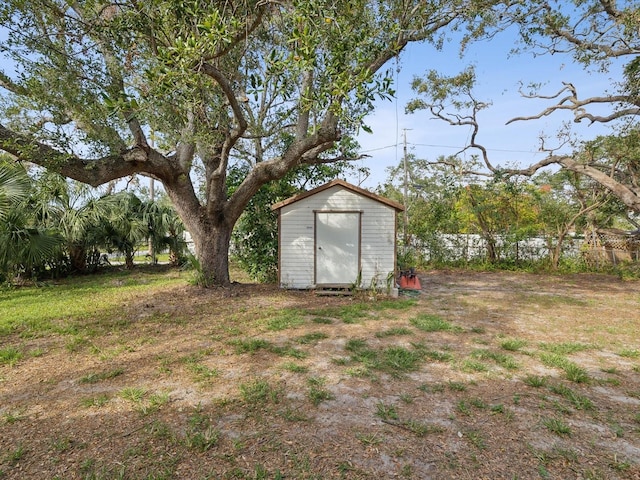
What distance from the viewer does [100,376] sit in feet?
11.1

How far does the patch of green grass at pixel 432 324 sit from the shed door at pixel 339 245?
2338 millimetres

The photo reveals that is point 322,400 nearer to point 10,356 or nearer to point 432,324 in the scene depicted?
point 432,324

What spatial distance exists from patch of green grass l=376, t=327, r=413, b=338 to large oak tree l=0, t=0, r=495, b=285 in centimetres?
283

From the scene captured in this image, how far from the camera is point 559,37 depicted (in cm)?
880

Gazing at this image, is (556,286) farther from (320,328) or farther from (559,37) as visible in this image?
(320,328)

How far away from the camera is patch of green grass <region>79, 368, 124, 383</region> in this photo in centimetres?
330

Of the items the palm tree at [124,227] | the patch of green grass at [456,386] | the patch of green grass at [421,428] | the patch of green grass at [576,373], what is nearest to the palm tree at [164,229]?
the palm tree at [124,227]

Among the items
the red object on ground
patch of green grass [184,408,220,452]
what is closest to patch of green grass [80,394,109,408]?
patch of green grass [184,408,220,452]

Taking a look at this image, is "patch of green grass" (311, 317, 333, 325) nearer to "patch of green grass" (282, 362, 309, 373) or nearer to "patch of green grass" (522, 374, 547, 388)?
"patch of green grass" (282, 362, 309, 373)

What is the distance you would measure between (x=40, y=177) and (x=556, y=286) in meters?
12.4

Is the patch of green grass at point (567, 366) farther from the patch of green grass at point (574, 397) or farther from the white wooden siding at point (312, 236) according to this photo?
the white wooden siding at point (312, 236)

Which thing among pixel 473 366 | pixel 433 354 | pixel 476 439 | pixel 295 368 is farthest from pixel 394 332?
pixel 476 439

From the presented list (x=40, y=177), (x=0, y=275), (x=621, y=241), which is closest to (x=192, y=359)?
(x=40, y=177)

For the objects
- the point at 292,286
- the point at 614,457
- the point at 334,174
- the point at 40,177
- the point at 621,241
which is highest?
the point at 334,174
